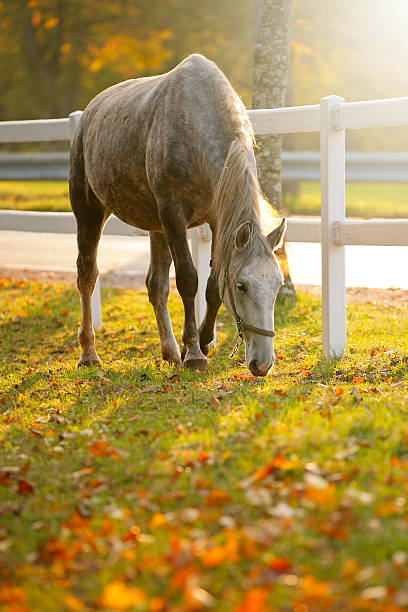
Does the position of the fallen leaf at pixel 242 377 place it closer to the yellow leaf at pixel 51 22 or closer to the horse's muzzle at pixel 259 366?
the horse's muzzle at pixel 259 366

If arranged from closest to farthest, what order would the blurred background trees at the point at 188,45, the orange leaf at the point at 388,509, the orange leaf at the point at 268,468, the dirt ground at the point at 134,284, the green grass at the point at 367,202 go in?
the orange leaf at the point at 388,509, the orange leaf at the point at 268,468, the dirt ground at the point at 134,284, the green grass at the point at 367,202, the blurred background trees at the point at 188,45

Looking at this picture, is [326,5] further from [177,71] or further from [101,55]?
[177,71]

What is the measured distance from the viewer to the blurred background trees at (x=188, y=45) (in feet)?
71.5

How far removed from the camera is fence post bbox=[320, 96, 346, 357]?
5.92 metres

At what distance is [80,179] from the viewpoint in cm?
664

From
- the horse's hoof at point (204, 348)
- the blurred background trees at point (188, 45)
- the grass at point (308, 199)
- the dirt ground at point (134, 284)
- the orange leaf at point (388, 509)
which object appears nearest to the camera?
the orange leaf at point (388, 509)

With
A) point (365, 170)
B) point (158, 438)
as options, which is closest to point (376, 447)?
point (158, 438)

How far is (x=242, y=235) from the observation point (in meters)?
4.61

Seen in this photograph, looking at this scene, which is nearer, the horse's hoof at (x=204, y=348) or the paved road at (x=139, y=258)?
the horse's hoof at (x=204, y=348)

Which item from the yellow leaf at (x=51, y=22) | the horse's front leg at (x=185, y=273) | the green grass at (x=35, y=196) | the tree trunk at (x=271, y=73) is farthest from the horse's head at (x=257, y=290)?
the yellow leaf at (x=51, y=22)

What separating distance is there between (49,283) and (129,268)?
4.32 ft

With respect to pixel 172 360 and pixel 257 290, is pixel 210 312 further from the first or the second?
pixel 257 290

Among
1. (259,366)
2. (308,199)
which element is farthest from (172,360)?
(308,199)

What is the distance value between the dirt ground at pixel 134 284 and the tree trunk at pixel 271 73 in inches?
43.3
